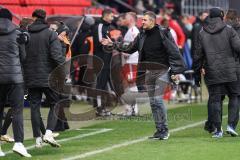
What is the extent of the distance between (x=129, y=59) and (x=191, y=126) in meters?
3.50

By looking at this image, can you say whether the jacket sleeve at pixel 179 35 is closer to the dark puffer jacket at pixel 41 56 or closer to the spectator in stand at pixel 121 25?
the spectator in stand at pixel 121 25

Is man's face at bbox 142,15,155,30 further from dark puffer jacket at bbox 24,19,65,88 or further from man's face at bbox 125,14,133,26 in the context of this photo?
man's face at bbox 125,14,133,26

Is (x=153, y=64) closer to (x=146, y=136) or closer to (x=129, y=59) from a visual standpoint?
(x=146, y=136)

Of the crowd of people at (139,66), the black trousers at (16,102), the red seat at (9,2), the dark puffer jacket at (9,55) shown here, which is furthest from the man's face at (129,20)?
the black trousers at (16,102)

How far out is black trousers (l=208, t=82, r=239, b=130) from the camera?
15586mm

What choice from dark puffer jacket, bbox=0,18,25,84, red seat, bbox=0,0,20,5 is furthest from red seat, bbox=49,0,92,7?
dark puffer jacket, bbox=0,18,25,84

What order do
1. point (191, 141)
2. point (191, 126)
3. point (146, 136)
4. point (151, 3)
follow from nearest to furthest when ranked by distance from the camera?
1. point (191, 141)
2. point (146, 136)
3. point (191, 126)
4. point (151, 3)

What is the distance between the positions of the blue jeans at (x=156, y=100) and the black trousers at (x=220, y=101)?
0.85 m

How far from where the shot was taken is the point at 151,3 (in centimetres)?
3534

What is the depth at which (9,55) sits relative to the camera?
43.7 feet

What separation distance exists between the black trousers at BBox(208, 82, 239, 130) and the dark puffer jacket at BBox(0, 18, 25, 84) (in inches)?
147

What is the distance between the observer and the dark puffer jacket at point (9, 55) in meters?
13.3

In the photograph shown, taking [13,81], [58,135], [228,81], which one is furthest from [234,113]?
[13,81]

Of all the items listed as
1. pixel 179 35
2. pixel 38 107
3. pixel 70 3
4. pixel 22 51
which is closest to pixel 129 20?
pixel 179 35
